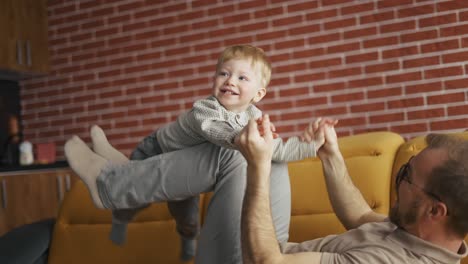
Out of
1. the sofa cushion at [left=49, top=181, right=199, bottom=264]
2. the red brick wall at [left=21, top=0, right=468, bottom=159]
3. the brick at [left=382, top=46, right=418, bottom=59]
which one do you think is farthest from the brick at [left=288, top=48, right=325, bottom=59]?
the sofa cushion at [left=49, top=181, right=199, bottom=264]

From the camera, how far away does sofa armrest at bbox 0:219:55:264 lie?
2457 millimetres

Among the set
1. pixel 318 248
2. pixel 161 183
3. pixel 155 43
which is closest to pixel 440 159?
pixel 318 248

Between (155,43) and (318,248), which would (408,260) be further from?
(155,43)

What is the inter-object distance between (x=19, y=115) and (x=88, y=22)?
3.08 feet

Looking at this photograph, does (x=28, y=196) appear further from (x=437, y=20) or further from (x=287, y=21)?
(x=437, y=20)


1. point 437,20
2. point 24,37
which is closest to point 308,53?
point 437,20

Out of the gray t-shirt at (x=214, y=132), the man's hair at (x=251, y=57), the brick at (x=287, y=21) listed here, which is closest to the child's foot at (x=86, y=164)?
the gray t-shirt at (x=214, y=132)

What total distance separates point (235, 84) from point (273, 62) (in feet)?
→ 6.48

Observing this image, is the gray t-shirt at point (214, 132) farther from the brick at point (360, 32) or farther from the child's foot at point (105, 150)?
the brick at point (360, 32)

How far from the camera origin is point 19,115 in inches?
181

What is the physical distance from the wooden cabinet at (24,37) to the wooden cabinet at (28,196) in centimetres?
81

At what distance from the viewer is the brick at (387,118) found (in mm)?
3436

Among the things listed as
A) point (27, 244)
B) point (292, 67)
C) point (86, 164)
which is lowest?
point (27, 244)

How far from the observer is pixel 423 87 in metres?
3.38
